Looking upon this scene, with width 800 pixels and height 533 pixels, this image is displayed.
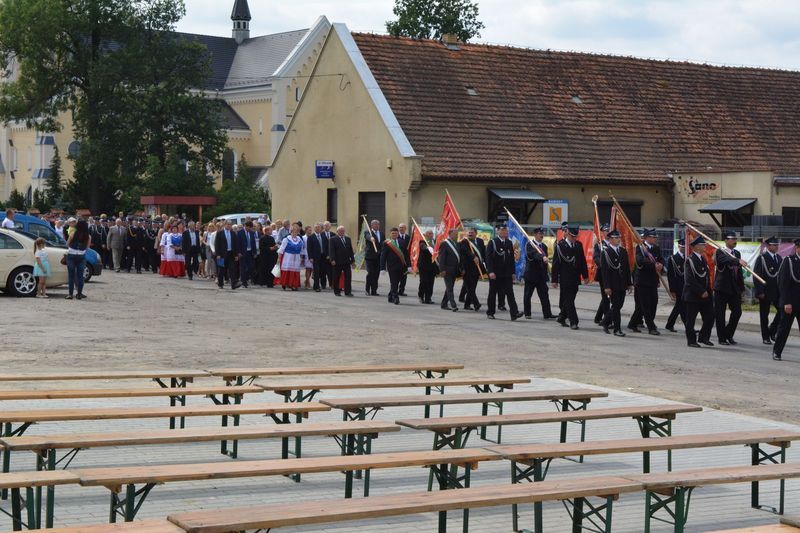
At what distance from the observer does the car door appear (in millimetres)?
26188

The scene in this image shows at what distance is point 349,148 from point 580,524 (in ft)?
118

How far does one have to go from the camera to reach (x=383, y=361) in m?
16.1

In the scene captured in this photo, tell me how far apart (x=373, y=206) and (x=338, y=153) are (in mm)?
3214

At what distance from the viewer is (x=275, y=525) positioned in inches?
211

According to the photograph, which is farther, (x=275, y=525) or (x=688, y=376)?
(x=688, y=376)

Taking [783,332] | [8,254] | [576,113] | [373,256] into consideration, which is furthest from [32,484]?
[576,113]

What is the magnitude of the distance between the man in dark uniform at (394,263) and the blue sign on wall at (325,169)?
15.1 meters

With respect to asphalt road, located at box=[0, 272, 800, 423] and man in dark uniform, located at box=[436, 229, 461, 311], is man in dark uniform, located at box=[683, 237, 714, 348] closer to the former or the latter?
asphalt road, located at box=[0, 272, 800, 423]

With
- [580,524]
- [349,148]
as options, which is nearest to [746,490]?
[580,524]

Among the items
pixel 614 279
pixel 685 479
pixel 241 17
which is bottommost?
pixel 685 479

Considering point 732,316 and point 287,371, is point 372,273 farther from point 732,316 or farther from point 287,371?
point 287,371

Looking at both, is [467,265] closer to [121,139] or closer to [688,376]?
[688,376]

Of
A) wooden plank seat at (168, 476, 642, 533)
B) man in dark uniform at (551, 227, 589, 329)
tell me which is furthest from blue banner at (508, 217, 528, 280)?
wooden plank seat at (168, 476, 642, 533)

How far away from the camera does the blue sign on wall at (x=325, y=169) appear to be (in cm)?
4319
